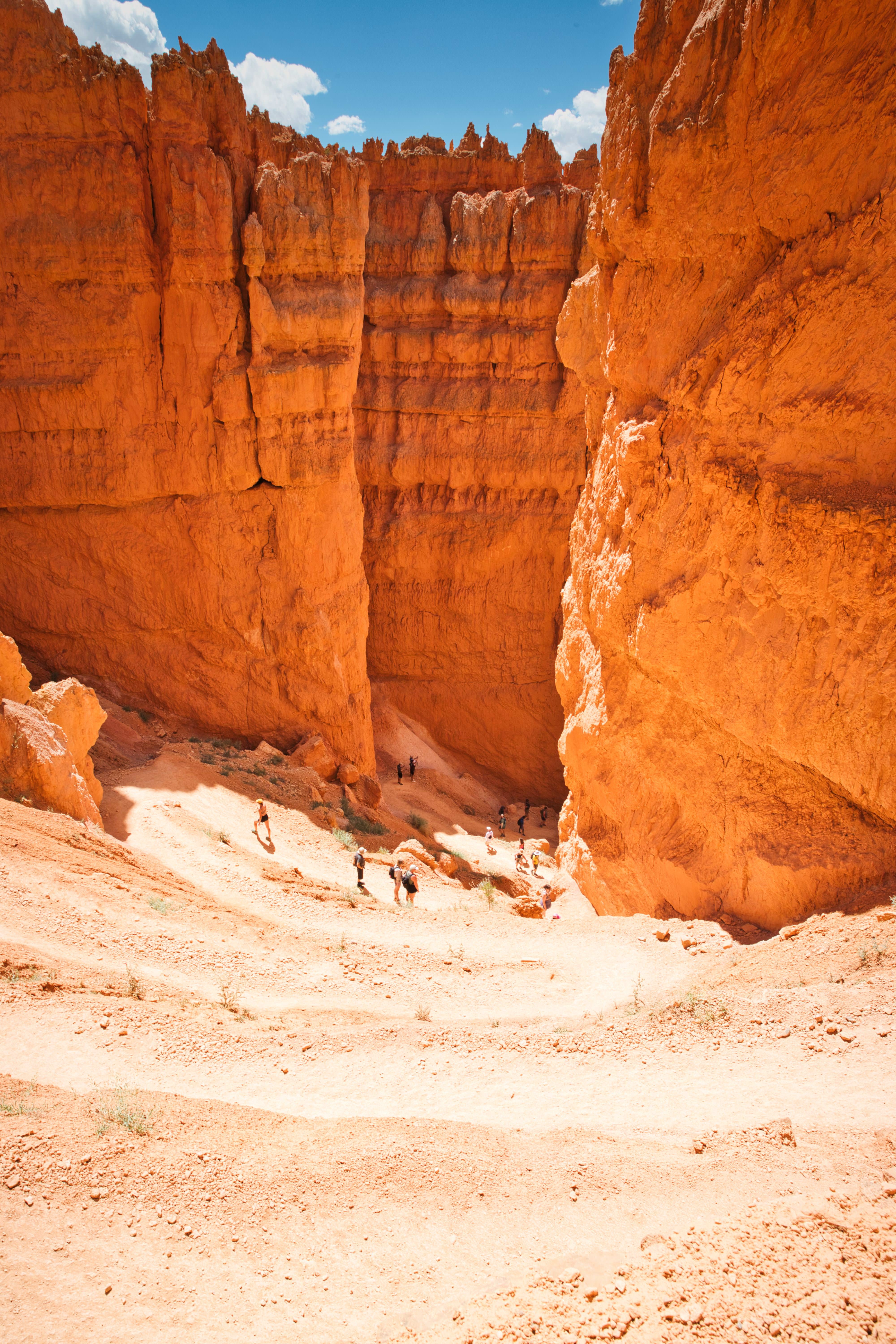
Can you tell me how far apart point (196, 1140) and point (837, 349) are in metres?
7.67

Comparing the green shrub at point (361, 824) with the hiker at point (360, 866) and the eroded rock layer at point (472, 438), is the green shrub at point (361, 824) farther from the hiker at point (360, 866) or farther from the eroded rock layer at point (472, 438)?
the eroded rock layer at point (472, 438)

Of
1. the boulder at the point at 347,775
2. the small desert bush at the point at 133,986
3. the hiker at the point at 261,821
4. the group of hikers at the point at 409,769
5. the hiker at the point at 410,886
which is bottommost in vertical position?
the group of hikers at the point at 409,769

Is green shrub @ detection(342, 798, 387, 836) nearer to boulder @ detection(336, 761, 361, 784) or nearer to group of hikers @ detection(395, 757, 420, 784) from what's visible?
boulder @ detection(336, 761, 361, 784)

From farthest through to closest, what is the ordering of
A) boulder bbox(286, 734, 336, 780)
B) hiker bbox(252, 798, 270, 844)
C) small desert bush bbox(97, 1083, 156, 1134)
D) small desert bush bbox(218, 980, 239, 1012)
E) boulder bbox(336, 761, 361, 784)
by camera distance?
1. boulder bbox(336, 761, 361, 784)
2. boulder bbox(286, 734, 336, 780)
3. hiker bbox(252, 798, 270, 844)
4. small desert bush bbox(218, 980, 239, 1012)
5. small desert bush bbox(97, 1083, 156, 1134)

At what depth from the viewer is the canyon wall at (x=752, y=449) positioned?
6.74 metres

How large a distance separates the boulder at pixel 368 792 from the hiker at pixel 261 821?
4370 millimetres

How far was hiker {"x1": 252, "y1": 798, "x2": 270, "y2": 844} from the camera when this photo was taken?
37.2ft

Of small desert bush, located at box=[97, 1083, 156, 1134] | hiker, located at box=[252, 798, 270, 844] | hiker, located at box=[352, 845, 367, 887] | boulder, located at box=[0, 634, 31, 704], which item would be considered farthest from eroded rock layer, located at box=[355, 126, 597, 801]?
small desert bush, located at box=[97, 1083, 156, 1134]

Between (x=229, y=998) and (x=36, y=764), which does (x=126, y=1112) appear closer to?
(x=229, y=998)

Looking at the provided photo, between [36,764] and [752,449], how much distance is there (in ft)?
27.2

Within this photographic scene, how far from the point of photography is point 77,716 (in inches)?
402

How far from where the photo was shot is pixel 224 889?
962 cm

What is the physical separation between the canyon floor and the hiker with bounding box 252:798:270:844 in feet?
7.26

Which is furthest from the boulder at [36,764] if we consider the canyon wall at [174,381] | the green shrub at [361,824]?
the canyon wall at [174,381]
